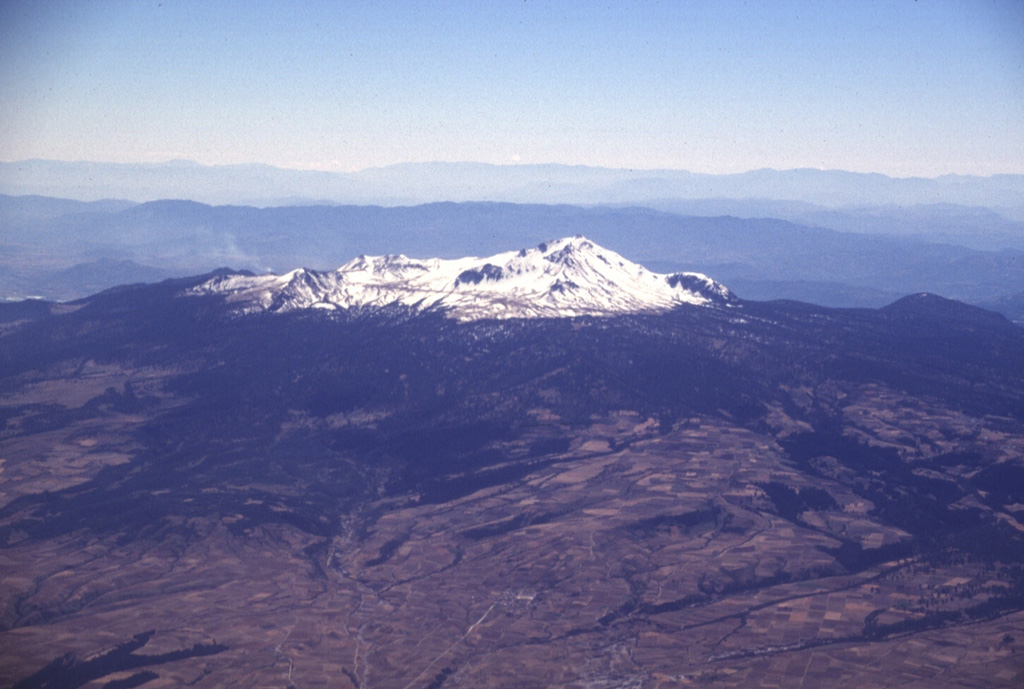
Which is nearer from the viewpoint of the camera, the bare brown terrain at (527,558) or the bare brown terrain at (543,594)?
the bare brown terrain at (543,594)

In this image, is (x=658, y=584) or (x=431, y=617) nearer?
(x=431, y=617)

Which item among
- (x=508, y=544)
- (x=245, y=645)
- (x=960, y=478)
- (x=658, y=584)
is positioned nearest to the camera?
(x=245, y=645)

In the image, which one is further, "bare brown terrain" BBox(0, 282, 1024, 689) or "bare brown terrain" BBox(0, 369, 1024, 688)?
"bare brown terrain" BBox(0, 282, 1024, 689)

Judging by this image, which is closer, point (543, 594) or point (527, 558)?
point (543, 594)

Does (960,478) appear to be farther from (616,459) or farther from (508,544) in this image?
(508,544)

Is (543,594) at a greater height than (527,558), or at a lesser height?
lesser

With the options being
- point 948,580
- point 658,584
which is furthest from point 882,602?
point 658,584

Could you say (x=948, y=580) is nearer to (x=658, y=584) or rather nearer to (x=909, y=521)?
(x=909, y=521)

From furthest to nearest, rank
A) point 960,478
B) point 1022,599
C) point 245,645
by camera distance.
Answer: point 960,478 → point 1022,599 → point 245,645

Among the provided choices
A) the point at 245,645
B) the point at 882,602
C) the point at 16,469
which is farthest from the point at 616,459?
the point at 16,469

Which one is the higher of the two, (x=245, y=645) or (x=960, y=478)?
(x=960, y=478)
